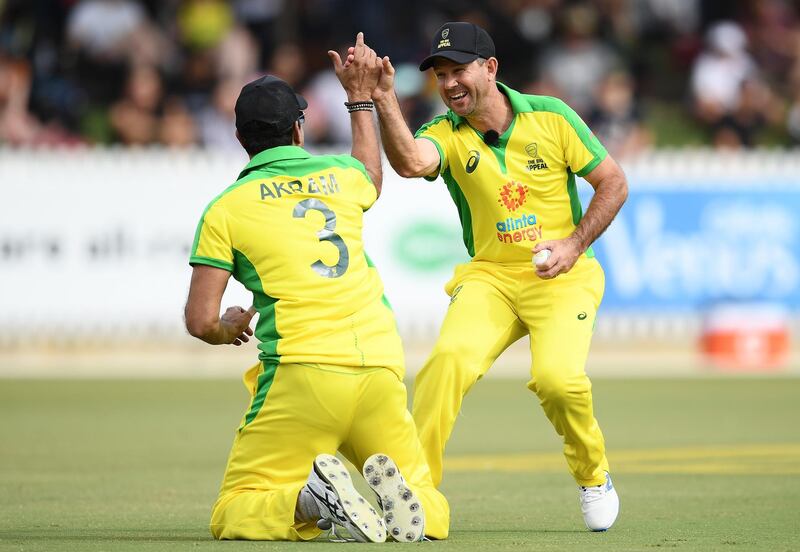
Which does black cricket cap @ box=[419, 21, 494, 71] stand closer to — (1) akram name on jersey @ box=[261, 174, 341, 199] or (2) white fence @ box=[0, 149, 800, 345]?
(1) akram name on jersey @ box=[261, 174, 341, 199]

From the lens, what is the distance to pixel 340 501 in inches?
261

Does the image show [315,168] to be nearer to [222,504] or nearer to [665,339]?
[222,504]

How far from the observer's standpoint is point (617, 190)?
823cm

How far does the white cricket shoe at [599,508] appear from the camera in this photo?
25.2ft

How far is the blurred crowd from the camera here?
2103 centimetres

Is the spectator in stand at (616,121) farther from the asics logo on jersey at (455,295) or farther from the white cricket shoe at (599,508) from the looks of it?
the white cricket shoe at (599,508)

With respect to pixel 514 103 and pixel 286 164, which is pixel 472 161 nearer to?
pixel 514 103

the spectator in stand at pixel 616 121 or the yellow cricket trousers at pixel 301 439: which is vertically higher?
the spectator in stand at pixel 616 121

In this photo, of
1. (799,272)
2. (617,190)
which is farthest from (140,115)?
(617,190)

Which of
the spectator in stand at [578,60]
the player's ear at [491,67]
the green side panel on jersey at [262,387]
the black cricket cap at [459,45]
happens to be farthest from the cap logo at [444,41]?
the spectator in stand at [578,60]

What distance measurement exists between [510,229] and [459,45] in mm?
994

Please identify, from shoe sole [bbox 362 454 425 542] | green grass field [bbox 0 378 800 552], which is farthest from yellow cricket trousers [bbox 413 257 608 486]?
shoe sole [bbox 362 454 425 542]

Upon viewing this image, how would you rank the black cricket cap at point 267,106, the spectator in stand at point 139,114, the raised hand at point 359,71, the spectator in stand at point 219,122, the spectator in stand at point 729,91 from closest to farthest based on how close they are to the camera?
the black cricket cap at point 267,106 → the raised hand at point 359,71 → the spectator in stand at point 139,114 → the spectator in stand at point 219,122 → the spectator in stand at point 729,91

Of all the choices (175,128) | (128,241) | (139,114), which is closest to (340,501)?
(128,241)
